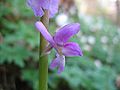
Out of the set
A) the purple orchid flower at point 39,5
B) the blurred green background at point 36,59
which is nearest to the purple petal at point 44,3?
the purple orchid flower at point 39,5

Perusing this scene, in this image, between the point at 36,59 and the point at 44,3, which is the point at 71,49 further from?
the point at 36,59

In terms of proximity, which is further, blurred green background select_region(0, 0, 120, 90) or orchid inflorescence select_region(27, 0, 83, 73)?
blurred green background select_region(0, 0, 120, 90)

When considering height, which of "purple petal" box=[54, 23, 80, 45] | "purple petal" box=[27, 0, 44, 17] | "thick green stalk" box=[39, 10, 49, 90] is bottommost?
"thick green stalk" box=[39, 10, 49, 90]

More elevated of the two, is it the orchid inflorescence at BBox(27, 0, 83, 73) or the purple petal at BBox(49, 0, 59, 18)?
the purple petal at BBox(49, 0, 59, 18)

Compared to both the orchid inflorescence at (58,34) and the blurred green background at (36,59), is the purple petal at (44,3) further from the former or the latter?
the blurred green background at (36,59)

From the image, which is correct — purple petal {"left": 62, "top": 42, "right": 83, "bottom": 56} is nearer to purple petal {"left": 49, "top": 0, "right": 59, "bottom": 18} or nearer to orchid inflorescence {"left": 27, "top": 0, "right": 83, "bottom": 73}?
orchid inflorescence {"left": 27, "top": 0, "right": 83, "bottom": 73}

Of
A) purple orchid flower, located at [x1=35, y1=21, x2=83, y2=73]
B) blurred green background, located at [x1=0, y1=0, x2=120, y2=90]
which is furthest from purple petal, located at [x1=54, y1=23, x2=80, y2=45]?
blurred green background, located at [x1=0, y1=0, x2=120, y2=90]

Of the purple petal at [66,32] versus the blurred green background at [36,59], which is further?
the blurred green background at [36,59]

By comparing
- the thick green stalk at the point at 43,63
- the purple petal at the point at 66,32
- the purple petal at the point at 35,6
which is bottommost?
the thick green stalk at the point at 43,63
